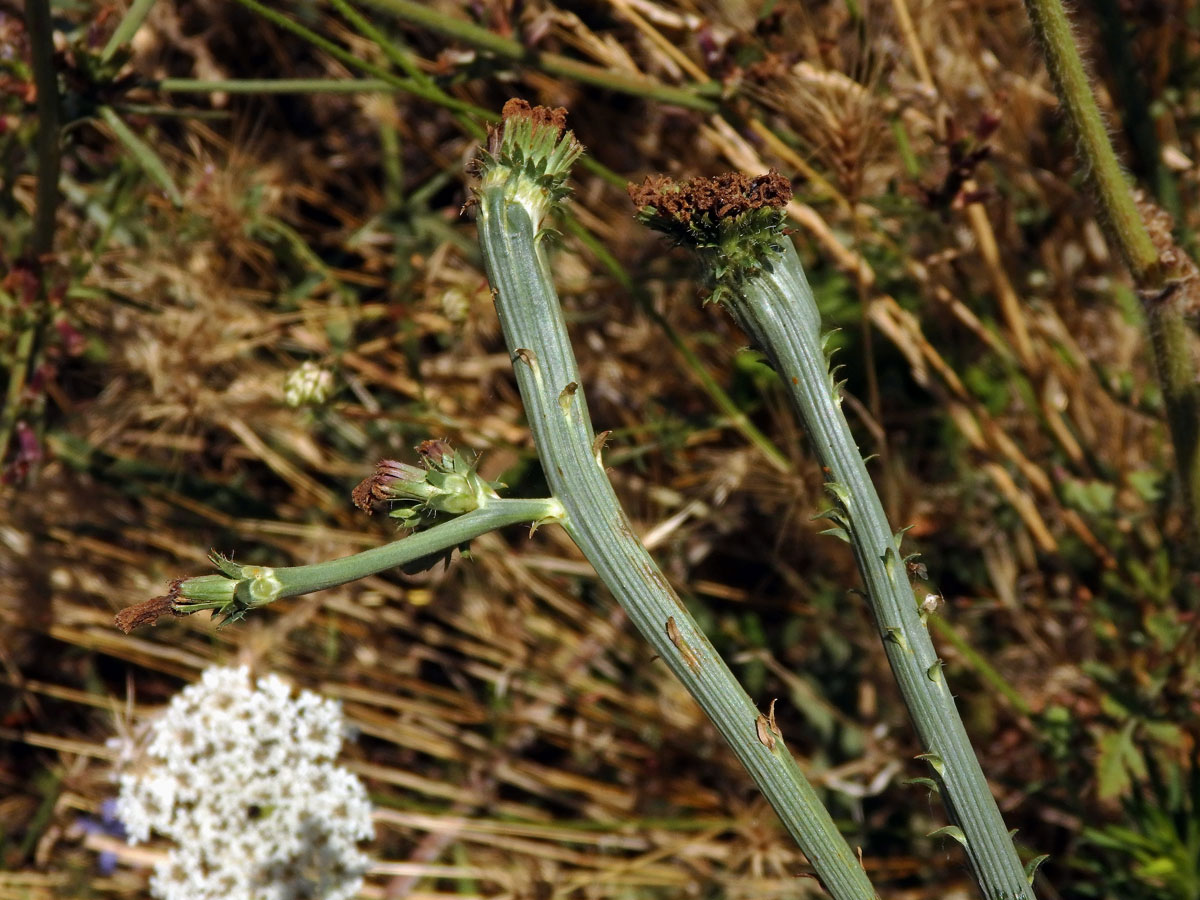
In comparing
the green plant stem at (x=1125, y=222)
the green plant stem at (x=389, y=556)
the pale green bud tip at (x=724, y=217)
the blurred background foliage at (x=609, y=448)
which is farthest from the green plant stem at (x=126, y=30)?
the green plant stem at (x=1125, y=222)

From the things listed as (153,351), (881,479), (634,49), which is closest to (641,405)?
(881,479)

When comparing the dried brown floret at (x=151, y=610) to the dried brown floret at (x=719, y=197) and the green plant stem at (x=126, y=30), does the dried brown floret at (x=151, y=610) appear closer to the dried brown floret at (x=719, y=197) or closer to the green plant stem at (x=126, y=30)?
the dried brown floret at (x=719, y=197)

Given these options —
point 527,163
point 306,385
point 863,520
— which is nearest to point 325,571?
point 527,163

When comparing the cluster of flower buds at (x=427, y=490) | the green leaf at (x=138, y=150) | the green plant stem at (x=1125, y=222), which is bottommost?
the cluster of flower buds at (x=427, y=490)

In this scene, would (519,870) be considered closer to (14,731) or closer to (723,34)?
(14,731)

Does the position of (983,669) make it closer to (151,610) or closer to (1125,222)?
(1125,222)

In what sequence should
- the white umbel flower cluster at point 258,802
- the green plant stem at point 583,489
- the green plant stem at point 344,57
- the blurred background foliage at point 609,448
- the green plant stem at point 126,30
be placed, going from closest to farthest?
the green plant stem at point 583,489 < the green plant stem at point 344,57 < the green plant stem at point 126,30 < the white umbel flower cluster at point 258,802 < the blurred background foliage at point 609,448
